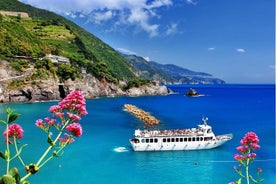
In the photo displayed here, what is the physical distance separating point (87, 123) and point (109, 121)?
5626mm

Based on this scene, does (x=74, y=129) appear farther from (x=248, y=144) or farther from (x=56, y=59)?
(x=56, y=59)

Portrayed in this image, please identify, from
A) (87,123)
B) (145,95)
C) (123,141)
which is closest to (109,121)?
(87,123)

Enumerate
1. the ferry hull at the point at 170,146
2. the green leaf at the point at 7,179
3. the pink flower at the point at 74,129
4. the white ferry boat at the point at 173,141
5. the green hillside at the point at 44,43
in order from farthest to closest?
the green hillside at the point at 44,43 → the white ferry boat at the point at 173,141 → the ferry hull at the point at 170,146 → the pink flower at the point at 74,129 → the green leaf at the point at 7,179

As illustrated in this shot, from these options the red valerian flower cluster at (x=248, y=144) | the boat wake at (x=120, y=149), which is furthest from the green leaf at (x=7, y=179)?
the boat wake at (x=120, y=149)

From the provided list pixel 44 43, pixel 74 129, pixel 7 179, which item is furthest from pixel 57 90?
pixel 7 179

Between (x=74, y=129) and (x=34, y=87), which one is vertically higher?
(x=34, y=87)

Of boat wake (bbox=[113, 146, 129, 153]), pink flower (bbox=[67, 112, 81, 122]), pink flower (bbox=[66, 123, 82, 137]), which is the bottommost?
boat wake (bbox=[113, 146, 129, 153])

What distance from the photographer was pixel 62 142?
19.7 ft

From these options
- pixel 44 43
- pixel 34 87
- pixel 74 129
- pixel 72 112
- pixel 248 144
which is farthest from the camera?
pixel 44 43

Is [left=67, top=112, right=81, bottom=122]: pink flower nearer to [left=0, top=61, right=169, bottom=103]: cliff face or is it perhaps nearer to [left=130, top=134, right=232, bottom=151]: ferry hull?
[left=130, top=134, right=232, bottom=151]: ferry hull

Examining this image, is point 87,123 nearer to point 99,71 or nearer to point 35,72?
point 35,72

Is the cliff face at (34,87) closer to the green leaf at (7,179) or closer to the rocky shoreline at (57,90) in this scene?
the rocky shoreline at (57,90)

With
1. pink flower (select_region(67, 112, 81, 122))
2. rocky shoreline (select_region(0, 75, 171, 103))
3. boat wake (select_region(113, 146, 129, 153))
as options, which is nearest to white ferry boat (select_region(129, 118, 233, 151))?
boat wake (select_region(113, 146, 129, 153))

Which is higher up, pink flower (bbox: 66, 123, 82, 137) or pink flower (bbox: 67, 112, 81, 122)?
pink flower (bbox: 67, 112, 81, 122)
